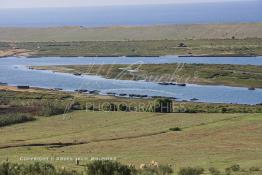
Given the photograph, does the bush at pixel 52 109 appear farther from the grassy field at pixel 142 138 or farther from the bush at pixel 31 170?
the bush at pixel 31 170

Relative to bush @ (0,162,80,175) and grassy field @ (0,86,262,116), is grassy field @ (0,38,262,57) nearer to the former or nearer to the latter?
grassy field @ (0,86,262,116)

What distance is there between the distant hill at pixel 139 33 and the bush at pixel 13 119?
351 ft

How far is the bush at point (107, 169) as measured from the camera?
2495cm

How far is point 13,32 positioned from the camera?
18600 centimetres

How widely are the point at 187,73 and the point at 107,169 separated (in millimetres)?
64113

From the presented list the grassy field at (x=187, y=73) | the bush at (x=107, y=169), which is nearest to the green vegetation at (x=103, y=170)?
the bush at (x=107, y=169)

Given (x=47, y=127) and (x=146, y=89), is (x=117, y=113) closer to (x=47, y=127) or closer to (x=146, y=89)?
(x=47, y=127)

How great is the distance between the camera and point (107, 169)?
2516cm

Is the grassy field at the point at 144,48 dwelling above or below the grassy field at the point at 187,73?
above

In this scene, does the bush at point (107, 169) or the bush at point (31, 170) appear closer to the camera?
the bush at point (107, 169)

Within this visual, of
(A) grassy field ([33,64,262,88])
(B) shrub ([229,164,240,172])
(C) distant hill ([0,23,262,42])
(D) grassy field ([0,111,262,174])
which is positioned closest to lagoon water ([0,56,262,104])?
(A) grassy field ([33,64,262,88])

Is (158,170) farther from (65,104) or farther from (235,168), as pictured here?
(65,104)

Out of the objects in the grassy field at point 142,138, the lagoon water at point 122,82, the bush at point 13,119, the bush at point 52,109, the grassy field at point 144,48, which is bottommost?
the grassy field at point 142,138

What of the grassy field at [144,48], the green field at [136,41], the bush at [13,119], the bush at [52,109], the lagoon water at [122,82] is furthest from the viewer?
the green field at [136,41]
